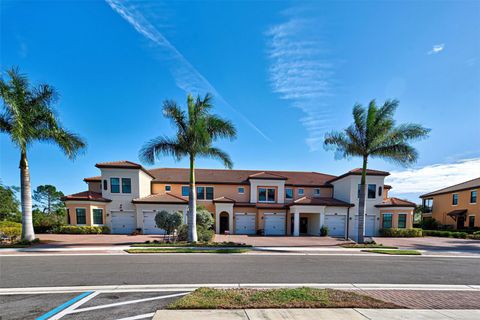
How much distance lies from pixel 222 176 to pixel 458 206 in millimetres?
32583

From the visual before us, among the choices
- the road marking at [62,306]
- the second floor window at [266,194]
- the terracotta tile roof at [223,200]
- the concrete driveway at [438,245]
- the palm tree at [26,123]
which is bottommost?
the concrete driveway at [438,245]

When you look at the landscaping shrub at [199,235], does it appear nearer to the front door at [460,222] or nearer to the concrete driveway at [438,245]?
the concrete driveway at [438,245]

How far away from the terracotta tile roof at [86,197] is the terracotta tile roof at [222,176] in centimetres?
597

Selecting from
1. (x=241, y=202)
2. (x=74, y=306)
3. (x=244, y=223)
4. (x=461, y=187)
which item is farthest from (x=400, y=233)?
(x=74, y=306)

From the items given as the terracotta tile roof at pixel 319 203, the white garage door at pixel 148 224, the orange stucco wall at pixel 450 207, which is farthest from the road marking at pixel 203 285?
the orange stucco wall at pixel 450 207

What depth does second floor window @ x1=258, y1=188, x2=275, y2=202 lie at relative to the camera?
86.7 feet

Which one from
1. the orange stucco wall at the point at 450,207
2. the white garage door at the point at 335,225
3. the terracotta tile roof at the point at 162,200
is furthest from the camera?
the orange stucco wall at the point at 450,207

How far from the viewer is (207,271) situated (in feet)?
27.9

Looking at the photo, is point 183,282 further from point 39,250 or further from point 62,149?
point 62,149

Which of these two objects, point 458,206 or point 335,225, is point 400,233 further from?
point 458,206

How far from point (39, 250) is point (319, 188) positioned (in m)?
26.8

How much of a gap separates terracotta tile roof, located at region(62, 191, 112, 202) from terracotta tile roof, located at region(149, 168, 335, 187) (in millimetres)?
5968

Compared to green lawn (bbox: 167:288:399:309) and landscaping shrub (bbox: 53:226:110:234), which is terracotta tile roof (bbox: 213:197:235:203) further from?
green lawn (bbox: 167:288:399:309)

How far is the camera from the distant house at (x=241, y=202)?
23.1m
